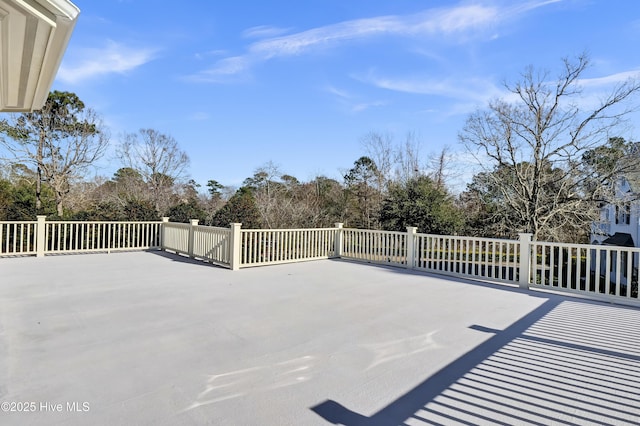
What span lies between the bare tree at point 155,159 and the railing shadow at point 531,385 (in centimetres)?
1536

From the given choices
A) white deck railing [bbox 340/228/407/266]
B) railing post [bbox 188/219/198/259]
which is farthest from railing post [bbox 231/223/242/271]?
white deck railing [bbox 340/228/407/266]

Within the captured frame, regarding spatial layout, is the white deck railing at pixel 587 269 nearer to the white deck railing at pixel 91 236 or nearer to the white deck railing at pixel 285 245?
the white deck railing at pixel 285 245

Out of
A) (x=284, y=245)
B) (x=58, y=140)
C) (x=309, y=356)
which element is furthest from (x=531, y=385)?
(x=58, y=140)

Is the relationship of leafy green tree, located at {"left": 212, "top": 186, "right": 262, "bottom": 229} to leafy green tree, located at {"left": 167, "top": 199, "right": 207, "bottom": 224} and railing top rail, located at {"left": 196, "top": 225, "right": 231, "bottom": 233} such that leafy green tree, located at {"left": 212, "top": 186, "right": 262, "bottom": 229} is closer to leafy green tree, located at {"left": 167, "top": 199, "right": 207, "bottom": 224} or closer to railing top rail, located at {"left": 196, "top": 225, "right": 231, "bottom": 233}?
leafy green tree, located at {"left": 167, "top": 199, "right": 207, "bottom": 224}

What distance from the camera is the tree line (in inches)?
384

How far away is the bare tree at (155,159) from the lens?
611 inches

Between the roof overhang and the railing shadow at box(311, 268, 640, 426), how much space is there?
2.66 m

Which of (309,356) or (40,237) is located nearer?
(309,356)

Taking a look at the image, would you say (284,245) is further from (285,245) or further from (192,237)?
(192,237)

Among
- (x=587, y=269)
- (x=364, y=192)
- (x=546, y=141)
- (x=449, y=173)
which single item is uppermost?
(x=546, y=141)

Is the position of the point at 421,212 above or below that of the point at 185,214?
above

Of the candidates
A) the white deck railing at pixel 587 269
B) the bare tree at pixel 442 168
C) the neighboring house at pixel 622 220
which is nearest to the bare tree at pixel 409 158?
the bare tree at pixel 442 168

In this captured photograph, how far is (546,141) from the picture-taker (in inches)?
416

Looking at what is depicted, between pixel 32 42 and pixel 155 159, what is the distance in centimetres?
1499
